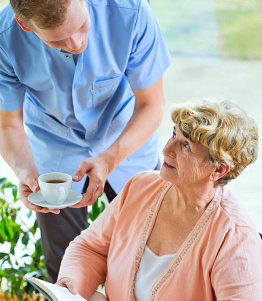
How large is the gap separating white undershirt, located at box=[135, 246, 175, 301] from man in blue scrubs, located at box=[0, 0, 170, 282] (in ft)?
1.03

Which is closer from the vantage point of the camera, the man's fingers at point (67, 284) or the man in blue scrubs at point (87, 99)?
the man's fingers at point (67, 284)

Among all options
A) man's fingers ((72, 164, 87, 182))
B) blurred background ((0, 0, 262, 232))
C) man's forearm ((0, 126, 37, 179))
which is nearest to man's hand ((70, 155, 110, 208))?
man's fingers ((72, 164, 87, 182))

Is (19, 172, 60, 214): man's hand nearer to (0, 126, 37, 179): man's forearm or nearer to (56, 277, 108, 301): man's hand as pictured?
(0, 126, 37, 179): man's forearm

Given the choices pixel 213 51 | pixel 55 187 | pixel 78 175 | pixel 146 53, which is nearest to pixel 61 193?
pixel 55 187

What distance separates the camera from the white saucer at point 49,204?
1.76 metres

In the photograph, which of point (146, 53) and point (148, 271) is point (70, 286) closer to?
point (148, 271)

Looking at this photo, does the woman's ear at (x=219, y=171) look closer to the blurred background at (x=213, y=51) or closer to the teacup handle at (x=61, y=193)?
the teacup handle at (x=61, y=193)

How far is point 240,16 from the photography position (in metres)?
4.72

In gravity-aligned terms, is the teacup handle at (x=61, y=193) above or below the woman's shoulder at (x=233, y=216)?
above

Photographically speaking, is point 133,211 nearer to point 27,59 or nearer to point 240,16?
point 27,59

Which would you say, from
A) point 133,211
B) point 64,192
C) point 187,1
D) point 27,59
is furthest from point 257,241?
point 187,1

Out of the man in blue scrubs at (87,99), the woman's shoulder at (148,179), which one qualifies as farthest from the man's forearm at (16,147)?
the woman's shoulder at (148,179)

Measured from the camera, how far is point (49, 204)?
178 centimetres

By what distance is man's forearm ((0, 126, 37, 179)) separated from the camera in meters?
2.03
